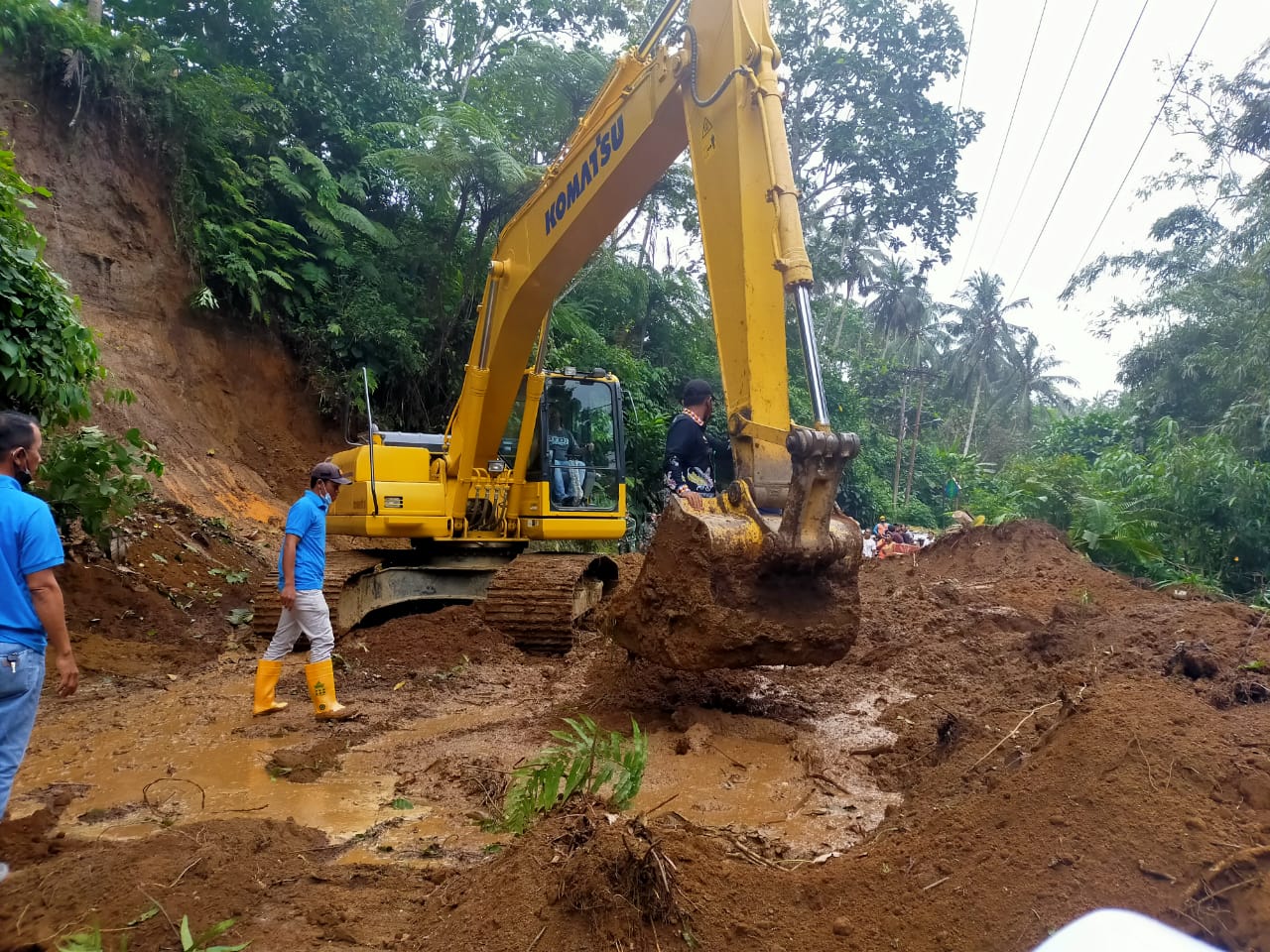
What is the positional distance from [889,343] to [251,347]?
3696cm

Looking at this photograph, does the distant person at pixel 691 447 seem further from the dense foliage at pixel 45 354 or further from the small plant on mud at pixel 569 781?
the dense foliage at pixel 45 354

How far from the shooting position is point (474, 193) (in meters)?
14.8

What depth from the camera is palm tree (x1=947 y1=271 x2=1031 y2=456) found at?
1914 inches

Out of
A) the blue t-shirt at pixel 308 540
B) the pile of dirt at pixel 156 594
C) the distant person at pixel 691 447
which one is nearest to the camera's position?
the distant person at pixel 691 447

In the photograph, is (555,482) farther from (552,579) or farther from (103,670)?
(103,670)

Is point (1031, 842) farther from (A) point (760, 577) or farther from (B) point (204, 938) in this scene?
(B) point (204, 938)

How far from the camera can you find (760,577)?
Answer: 4.17m

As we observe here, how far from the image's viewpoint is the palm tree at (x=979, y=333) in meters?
48.6

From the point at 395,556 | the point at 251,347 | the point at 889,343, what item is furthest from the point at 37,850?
the point at 889,343

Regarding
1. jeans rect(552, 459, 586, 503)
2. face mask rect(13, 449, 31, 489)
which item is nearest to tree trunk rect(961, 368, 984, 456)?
jeans rect(552, 459, 586, 503)

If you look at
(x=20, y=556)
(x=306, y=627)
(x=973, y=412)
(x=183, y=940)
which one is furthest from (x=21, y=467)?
(x=973, y=412)

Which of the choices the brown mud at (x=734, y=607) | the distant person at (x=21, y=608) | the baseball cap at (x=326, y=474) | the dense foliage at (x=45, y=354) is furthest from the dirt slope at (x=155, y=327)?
the brown mud at (x=734, y=607)

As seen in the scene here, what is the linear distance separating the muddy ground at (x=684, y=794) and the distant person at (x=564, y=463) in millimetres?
1429

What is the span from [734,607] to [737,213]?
2.12 meters
